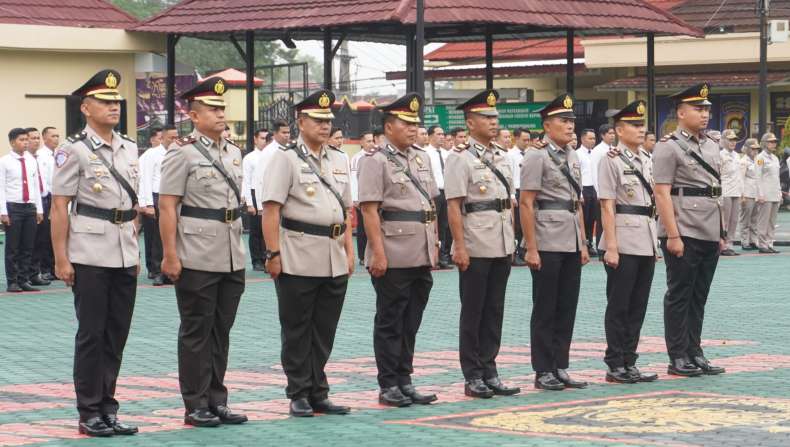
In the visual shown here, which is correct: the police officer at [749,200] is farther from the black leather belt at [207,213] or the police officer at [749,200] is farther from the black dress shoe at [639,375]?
the black leather belt at [207,213]

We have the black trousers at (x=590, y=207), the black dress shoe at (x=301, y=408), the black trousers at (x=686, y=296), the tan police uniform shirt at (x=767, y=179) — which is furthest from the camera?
the tan police uniform shirt at (x=767, y=179)

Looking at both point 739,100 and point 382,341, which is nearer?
point 382,341

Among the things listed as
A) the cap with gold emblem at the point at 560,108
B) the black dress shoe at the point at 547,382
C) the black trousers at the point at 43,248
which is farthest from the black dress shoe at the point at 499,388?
the black trousers at the point at 43,248

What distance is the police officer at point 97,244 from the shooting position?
8.89 meters

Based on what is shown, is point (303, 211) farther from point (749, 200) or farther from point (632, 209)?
point (749, 200)

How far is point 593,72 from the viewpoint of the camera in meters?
Answer: 42.8

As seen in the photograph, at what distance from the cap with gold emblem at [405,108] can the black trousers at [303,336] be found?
1.22 meters

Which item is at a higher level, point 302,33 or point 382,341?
point 302,33

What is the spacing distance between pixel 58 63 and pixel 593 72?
17503 millimetres

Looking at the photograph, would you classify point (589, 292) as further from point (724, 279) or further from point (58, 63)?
point (58, 63)

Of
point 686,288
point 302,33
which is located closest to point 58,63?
point 302,33

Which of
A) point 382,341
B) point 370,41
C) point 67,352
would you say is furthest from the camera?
point 370,41

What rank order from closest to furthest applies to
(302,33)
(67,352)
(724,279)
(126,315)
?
(126,315) → (67,352) → (724,279) → (302,33)

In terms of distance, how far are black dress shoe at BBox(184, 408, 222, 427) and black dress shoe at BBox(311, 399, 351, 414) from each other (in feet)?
2.42
